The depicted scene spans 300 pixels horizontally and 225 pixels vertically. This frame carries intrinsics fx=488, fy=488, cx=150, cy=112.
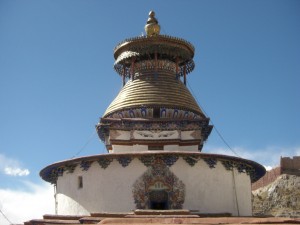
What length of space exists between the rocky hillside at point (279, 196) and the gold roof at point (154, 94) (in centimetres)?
1954

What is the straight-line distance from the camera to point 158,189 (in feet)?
76.3

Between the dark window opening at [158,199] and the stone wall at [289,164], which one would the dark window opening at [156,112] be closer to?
the dark window opening at [158,199]

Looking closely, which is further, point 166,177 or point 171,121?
point 171,121

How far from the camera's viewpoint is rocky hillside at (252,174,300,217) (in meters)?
45.7

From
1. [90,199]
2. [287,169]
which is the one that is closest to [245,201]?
[90,199]

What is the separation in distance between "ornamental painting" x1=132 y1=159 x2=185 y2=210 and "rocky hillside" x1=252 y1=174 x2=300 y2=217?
78.3 ft

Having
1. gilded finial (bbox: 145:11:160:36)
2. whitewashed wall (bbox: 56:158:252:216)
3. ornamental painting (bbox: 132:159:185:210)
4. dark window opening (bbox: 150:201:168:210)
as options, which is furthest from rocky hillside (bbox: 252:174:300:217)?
ornamental painting (bbox: 132:159:185:210)

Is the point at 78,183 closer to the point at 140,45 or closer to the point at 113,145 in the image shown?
the point at 113,145

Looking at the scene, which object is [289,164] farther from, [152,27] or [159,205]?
[159,205]

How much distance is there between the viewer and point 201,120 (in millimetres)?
28062

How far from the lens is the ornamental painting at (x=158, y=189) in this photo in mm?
23000

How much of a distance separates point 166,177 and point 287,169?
31.1 meters

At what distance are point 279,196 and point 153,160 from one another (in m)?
27.7

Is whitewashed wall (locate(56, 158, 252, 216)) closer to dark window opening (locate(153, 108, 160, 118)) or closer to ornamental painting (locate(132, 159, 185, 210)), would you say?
ornamental painting (locate(132, 159, 185, 210))
